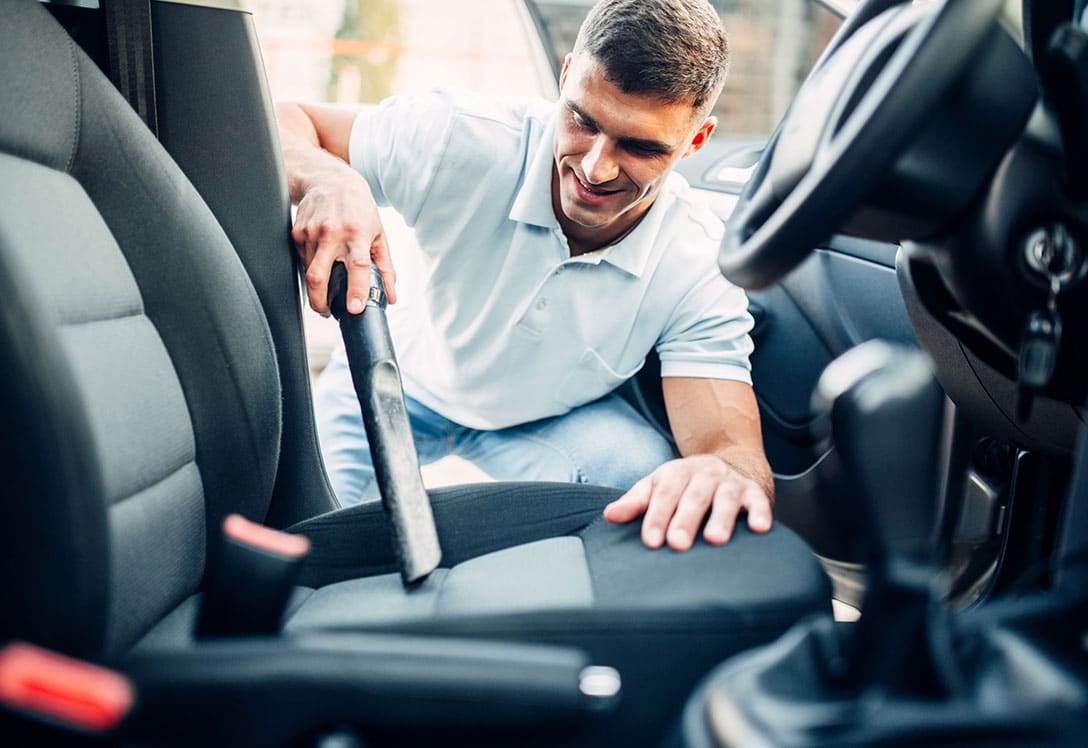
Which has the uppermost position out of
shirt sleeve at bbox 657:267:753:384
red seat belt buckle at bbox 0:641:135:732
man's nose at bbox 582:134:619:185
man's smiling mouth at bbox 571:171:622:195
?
red seat belt buckle at bbox 0:641:135:732

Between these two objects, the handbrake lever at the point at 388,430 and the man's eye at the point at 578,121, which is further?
the man's eye at the point at 578,121

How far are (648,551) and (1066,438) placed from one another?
1.51 ft

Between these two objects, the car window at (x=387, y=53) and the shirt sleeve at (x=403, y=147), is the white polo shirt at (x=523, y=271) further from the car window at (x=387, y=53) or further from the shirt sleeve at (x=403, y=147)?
the car window at (x=387, y=53)

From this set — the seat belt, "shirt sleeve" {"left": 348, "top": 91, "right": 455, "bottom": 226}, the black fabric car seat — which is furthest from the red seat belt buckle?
"shirt sleeve" {"left": 348, "top": 91, "right": 455, "bottom": 226}

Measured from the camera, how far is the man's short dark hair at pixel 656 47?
1303 millimetres

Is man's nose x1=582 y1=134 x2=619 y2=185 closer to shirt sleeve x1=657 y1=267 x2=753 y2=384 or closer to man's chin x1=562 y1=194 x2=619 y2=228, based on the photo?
man's chin x1=562 y1=194 x2=619 y2=228

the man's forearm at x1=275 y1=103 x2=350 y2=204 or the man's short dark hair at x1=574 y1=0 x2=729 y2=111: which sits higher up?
the man's short dark hair at x1=574 y1=0 x2=729 y2=111

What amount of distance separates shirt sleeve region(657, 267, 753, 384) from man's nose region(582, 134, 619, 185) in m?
0.23

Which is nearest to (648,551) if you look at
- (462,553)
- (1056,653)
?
(462,553)

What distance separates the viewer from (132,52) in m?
1.08

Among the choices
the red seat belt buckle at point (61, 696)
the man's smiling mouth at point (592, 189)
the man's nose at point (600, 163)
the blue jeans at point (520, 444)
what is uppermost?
the red seat belt buckle at point (61, 696)

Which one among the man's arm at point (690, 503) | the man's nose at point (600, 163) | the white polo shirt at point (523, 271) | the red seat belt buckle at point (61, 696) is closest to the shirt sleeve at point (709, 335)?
the white polo shirt at point (523, 271)

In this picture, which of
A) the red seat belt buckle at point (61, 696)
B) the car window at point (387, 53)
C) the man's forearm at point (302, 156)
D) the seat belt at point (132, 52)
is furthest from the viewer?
the car window at point (387, 53)

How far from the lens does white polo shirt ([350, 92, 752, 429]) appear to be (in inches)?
58.2
